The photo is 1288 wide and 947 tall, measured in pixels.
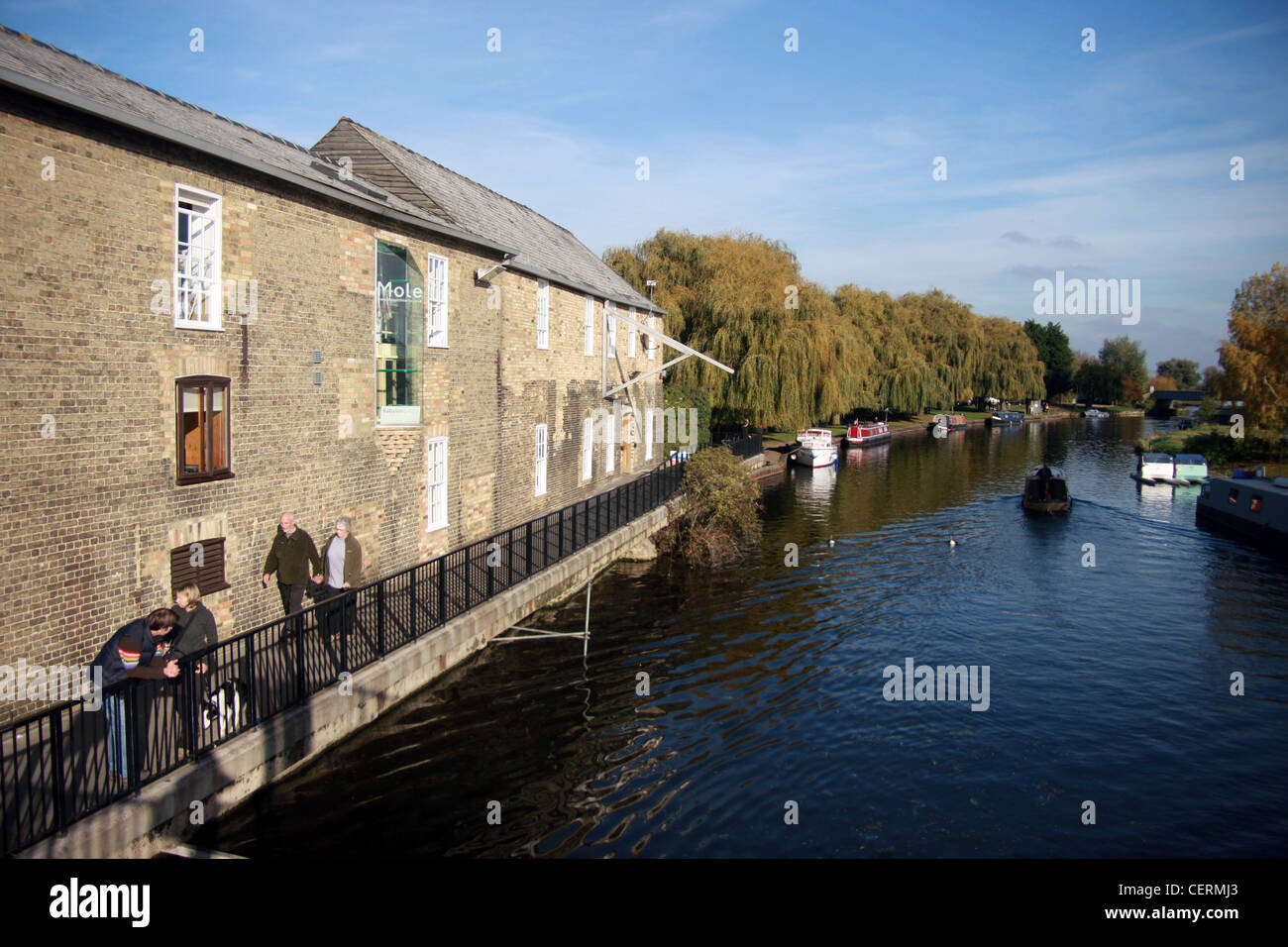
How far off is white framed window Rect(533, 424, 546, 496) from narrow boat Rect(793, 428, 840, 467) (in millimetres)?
24312

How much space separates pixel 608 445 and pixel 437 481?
12694 millimetres

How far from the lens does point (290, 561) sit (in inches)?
430

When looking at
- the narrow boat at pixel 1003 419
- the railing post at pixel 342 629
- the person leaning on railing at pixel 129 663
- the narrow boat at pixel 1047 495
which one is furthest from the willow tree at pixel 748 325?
the narrow boat at pixel 1003 419

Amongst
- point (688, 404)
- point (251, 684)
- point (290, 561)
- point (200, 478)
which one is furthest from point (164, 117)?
point (688, 404)

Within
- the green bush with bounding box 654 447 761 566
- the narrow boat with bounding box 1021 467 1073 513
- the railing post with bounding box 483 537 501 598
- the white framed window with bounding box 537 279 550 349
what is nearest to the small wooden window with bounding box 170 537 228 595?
the railing post with bounding box 483 537 501 598

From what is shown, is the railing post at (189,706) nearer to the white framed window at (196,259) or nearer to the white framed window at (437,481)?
the white framed window at (196,259)

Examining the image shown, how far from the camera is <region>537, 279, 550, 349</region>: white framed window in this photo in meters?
21.2

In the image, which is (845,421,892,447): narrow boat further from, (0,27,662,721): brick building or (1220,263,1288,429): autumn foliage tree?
(0,27,662,721): brick building

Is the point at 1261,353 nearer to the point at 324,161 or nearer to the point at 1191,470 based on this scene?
the point at 1191,470

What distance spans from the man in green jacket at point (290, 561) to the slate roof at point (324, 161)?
449cm
